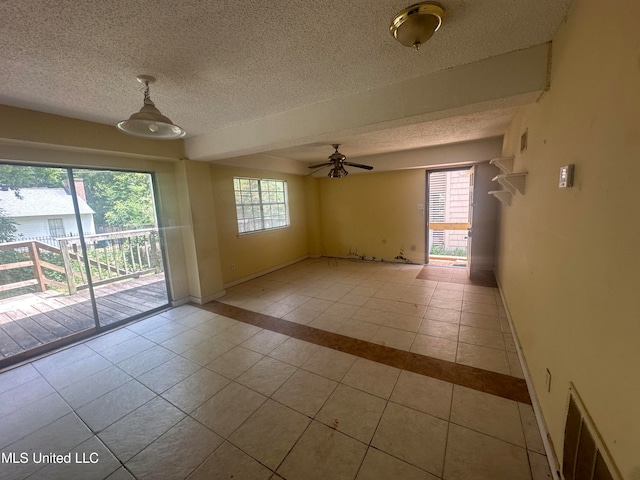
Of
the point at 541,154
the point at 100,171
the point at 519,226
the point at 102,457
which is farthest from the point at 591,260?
the point at 100,171

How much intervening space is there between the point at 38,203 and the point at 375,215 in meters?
5.31

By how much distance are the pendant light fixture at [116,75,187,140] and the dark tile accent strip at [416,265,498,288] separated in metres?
4.30

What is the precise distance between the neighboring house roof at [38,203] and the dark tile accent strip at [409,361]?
7.65ft

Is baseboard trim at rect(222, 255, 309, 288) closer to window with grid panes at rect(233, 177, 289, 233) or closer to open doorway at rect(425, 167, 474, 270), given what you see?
window with grid panes at rect(233, 177, 289, 233)

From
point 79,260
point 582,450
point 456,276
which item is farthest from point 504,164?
point 79,260

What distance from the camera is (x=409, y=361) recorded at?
2262 millimetres

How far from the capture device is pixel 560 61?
55.3 inches

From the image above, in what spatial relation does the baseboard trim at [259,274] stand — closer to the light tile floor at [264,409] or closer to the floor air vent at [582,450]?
the light tile floor at [264,409]

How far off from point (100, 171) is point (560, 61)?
4323 mm

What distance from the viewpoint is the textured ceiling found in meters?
1.21

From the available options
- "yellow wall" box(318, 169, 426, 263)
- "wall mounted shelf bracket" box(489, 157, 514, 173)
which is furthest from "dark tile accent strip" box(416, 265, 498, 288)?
"wall mounted shelf bracket" box(489, 157, 514, 173)

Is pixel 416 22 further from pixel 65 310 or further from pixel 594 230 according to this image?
pixel 65 310

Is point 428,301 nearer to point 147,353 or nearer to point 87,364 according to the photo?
point 147,353

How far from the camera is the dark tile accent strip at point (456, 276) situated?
4188mm
